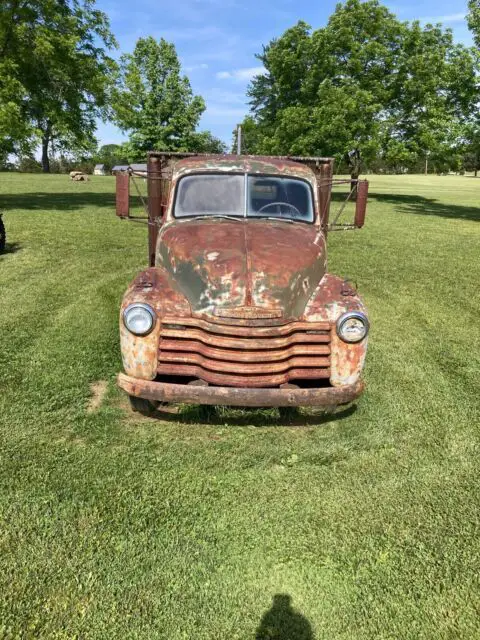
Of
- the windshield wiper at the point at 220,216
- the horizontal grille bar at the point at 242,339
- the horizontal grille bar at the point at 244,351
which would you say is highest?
the windshield wiper at the point at 220,216

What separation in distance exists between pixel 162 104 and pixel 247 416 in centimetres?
4768

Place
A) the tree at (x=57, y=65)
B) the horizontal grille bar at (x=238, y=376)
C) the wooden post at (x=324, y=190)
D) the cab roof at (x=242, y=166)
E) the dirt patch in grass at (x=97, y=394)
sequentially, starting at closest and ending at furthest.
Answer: the horizontal grille bar at (x=238, y=376) → the dirt patch in grass at (x=97, y=394) → the cab roof at (x=242, y=166) → the wooden post at (x=324, y=190) → the tree at (x=57, y=65)

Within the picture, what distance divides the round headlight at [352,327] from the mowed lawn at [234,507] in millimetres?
840

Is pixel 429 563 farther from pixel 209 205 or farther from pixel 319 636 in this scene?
pixel 209 205

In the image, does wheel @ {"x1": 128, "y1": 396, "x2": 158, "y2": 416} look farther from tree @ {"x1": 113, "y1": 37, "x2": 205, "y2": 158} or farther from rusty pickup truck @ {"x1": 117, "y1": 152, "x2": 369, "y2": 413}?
tree @ {"x1": 113, "y1": 37, "x2": 205, "y2": 158}

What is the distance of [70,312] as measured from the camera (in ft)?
22.4

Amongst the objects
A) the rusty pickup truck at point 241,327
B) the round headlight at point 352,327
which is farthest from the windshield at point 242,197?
the round headlight at point 352,327

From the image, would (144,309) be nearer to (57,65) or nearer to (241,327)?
(241,327)

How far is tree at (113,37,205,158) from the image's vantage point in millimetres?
45938

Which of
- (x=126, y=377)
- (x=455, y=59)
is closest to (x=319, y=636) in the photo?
(x=126, y=377)

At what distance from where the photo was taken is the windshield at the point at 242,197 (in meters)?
4.92

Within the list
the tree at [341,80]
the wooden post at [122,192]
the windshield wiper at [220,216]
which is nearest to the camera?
the windshield wiper at [220,216]

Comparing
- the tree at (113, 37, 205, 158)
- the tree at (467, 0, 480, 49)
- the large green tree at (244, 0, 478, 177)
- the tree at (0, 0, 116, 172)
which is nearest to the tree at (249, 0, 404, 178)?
the large green tree at (244, 0, 478, 177)

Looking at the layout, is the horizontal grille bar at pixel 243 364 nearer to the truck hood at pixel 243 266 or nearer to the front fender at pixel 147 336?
the front fender at pixel 147 336
